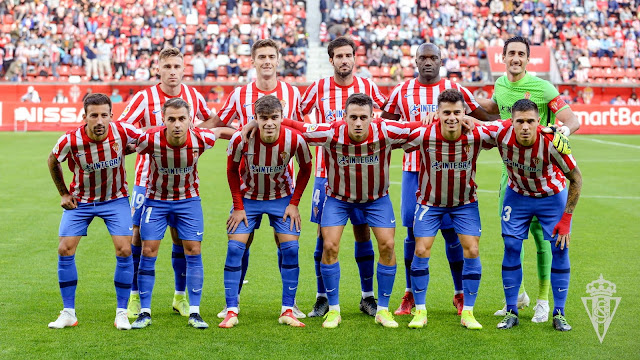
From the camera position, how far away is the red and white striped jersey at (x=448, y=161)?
7.05 metres

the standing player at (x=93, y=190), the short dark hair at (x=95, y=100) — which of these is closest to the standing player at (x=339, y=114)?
the standing player at (x=93, y=190)

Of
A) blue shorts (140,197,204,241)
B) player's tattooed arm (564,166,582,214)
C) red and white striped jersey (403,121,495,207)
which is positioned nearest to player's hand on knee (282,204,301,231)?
blue shorts (140,197,204,241)

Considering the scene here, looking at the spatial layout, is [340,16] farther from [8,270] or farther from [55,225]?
[8,270]

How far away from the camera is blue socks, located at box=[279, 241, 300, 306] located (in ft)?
23.6

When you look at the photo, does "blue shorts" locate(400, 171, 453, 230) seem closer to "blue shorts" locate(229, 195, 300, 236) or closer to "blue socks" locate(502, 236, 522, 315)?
"blue socks" locate(502, 236, 522, 315)

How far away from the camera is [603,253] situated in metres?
10.2

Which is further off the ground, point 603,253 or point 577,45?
point 577,45

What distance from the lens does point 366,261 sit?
7.55m

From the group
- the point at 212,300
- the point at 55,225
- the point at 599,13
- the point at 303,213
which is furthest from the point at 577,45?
the point at 212,300

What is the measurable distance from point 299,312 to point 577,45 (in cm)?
3080

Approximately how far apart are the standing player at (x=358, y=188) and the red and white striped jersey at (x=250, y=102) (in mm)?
618

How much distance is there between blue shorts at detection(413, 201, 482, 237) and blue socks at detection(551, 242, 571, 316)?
69cm

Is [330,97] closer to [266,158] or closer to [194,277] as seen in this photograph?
[266,158]
